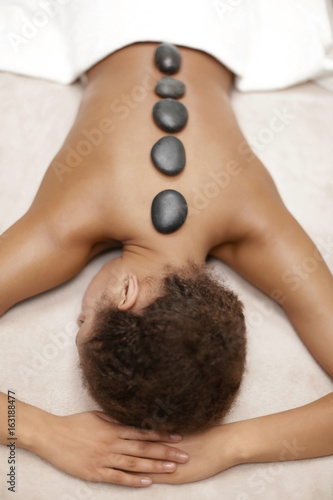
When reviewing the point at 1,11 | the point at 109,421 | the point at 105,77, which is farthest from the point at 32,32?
the point at 109,421

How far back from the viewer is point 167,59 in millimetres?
1195

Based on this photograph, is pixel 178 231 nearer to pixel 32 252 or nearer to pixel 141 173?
pixel 141 173

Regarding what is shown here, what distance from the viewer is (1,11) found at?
1410mm

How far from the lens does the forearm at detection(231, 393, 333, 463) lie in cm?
111

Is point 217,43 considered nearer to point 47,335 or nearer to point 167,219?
point 167,219

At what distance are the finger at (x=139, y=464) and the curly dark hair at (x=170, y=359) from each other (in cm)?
10

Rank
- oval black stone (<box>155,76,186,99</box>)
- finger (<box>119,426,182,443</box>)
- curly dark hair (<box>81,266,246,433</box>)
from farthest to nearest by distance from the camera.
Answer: oval black stone (<box>155,76,186,99</box>) → finger (<box>119,426,182,443</box>) → curly dark hair (<box>81,266,246,433</box>)

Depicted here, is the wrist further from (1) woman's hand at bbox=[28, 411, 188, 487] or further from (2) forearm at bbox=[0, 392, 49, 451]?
(2) forearm at bbox=[0, 392, 49, 451]

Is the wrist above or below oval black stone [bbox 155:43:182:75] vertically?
below

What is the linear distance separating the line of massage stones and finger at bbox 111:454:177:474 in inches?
17.8

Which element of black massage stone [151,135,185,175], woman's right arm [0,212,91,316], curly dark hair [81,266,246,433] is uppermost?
black massage stone [151,135,185,175]

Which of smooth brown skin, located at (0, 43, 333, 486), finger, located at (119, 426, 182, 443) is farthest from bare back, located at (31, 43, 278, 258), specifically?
finger, located at (119, 426, 182, 443)

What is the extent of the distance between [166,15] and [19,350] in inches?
33.2

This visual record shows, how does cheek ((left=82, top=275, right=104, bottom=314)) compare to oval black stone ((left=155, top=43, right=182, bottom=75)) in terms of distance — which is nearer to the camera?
cheek ((left=82, top=275, right=104, bottom=314))
